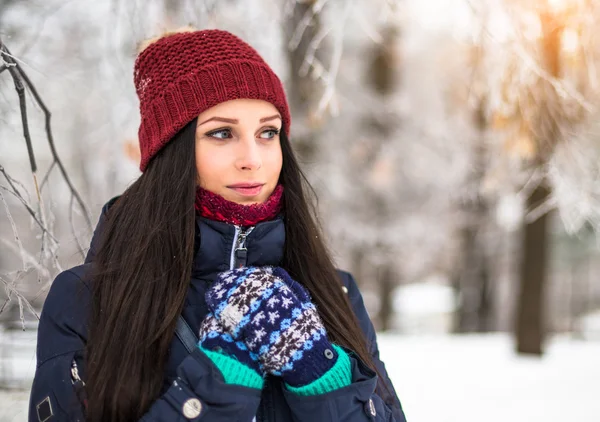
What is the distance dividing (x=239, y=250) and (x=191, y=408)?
49 cm

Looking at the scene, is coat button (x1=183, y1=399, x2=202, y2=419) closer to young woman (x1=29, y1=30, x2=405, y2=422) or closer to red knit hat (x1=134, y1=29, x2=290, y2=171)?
young woman (x1=29, y1=30, x2=405, y2=422)

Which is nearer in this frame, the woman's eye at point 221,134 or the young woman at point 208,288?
the young woman at point 208,288

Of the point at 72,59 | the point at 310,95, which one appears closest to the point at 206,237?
the point at 72,59

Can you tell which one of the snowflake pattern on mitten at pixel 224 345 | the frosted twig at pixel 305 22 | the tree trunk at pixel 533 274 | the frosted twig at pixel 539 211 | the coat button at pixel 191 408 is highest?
the frosted twig at pixel 305 22

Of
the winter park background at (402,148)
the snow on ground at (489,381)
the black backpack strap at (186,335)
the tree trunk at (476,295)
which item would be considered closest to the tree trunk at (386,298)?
the winter park background at (402,148)

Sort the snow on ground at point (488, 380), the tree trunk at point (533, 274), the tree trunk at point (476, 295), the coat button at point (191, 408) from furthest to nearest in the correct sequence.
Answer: the tree trunk at point (476, 295) → the tree trunk at point (533, 274) → the snow on ground at point (488, 380) → the coat button at point (191, 408)

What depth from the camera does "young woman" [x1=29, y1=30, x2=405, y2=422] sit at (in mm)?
1537

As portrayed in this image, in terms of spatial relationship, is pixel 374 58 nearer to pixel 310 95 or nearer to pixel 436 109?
pixel 436 109

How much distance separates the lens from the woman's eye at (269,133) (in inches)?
73.9

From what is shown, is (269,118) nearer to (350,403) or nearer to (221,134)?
(221,134)

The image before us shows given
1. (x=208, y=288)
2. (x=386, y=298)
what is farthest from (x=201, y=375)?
(x=386, y=298)

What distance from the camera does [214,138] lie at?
180 cm

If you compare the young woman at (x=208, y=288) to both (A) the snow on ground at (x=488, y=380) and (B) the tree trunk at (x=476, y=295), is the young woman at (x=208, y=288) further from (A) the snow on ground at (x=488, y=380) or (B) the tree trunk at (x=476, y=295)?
(B) the tree trunk at (x=476, y=295)

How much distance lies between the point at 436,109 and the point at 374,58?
57.0 inches
